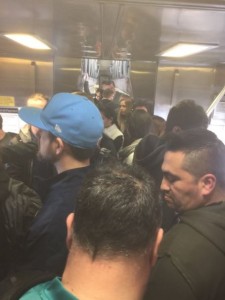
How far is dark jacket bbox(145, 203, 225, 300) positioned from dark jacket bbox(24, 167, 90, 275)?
299 mm

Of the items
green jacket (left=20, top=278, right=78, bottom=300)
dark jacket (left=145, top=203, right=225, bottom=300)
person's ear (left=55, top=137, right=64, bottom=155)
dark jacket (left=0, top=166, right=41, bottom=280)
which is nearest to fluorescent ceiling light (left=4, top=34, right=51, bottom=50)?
person's ear (left=55, top=137, right=64, bottom=155)

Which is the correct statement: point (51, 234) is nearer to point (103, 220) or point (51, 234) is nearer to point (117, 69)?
point (103, 220)

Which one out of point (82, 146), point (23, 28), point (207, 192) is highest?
point (23, 28)

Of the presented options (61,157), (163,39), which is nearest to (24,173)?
(61,157)

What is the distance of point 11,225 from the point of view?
1.07 m

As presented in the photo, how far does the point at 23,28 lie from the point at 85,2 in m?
0.88

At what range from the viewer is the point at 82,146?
117 cm

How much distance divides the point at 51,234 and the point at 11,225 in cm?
15

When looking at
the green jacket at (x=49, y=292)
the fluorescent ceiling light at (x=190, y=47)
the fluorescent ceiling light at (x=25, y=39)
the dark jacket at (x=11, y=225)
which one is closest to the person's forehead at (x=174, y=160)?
the dark jacket at (x=11, y=225)

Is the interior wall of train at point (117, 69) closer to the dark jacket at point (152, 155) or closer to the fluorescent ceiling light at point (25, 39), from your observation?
the fluorescent ceiling light at point (25, 39)

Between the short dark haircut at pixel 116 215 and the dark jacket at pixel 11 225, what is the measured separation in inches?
20.1

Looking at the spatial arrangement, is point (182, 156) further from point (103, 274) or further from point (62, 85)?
point (62, 85)

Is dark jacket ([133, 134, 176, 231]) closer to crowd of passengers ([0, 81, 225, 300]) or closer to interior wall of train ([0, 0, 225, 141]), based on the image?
crowd of passengers ([0, 81, 225, 300])

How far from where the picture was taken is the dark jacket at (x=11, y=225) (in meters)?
1.06
